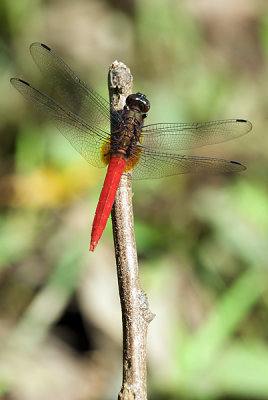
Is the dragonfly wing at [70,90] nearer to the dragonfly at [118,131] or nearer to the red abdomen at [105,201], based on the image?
the dragonfly at [118,131]

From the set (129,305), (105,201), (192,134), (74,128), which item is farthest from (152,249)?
(129,305)

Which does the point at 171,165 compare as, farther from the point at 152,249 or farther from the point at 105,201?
the point at 152,249

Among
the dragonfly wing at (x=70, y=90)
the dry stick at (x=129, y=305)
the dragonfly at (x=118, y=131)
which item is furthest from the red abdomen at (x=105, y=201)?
the dragonfly wing at (x=70, y=90)

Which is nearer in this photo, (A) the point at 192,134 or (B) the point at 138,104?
(B) the point at 138,104

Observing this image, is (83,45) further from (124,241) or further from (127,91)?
(124,241)

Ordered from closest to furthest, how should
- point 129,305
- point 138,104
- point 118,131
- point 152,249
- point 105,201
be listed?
1. point 129,305
2. point 105,201
3. point 118,131
4. point 138,104
5. point 152,249

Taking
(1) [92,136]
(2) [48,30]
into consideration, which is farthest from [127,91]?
(2) [48,30]

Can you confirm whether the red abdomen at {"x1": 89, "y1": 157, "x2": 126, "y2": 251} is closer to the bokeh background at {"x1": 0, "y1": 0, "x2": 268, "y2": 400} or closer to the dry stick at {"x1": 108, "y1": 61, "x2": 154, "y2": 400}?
the dry stick at {"x1": 108, "y1": 61, "x2": 154, "y2": 400}
